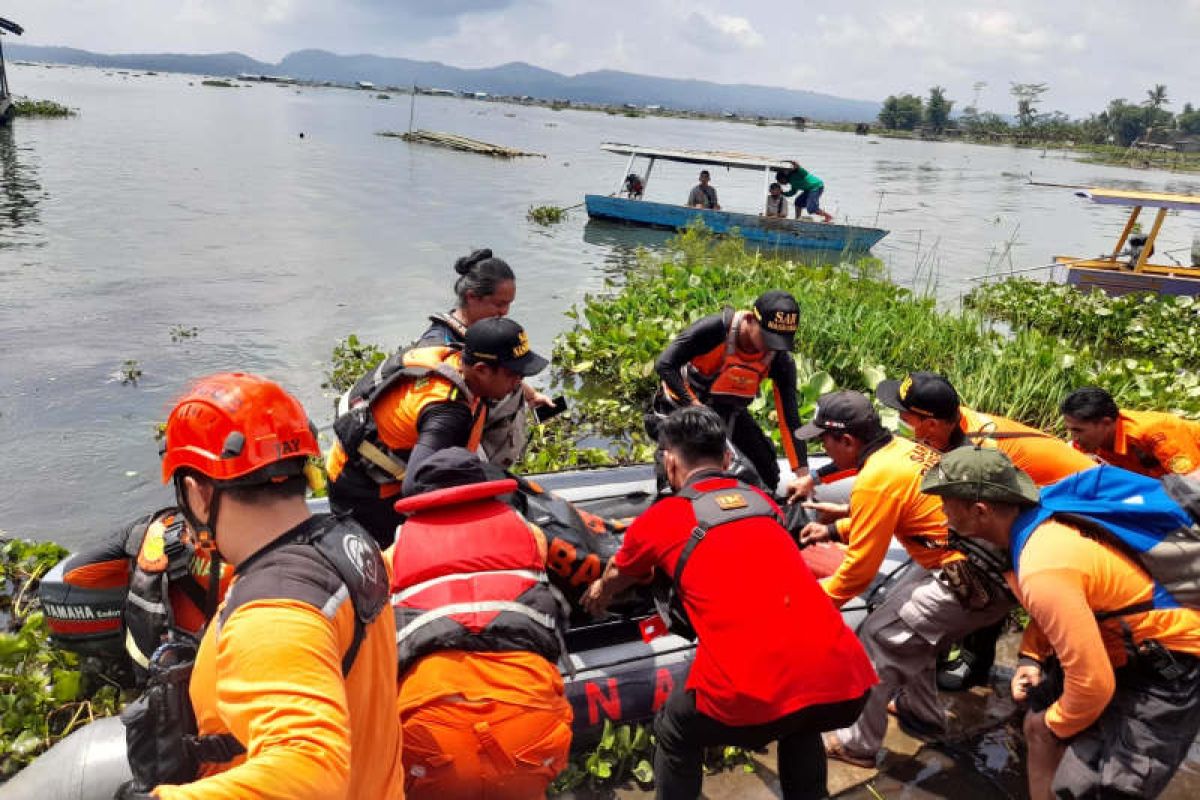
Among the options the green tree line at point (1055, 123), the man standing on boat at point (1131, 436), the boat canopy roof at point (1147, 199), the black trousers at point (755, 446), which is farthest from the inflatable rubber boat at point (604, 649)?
the green tree line at point (1055, 123)

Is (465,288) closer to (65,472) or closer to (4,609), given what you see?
(4,609)

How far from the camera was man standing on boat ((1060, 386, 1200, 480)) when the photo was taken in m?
3.93

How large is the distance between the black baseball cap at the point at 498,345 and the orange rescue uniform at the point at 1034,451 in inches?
80.0

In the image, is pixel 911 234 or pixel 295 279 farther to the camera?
pixel 911 234

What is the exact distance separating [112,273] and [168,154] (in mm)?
19349

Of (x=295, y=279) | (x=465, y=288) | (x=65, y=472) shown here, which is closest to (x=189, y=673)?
(x=465, y=288)

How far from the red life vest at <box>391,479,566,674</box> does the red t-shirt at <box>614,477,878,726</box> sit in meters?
0.46

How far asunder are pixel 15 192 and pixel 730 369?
2109cm

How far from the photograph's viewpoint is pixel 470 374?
10.5ft

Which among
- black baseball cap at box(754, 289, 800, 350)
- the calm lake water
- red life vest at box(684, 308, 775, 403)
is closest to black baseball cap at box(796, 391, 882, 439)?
black baseball cap at box(754, 289, 800, 350)

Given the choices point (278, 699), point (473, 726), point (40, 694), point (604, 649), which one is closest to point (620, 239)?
point (604, 649)

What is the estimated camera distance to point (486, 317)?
12.4 feet

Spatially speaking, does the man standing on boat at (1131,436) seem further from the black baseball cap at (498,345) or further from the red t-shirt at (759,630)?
the black baseball cap at (498,345)

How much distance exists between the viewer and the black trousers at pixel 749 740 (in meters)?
2.38
